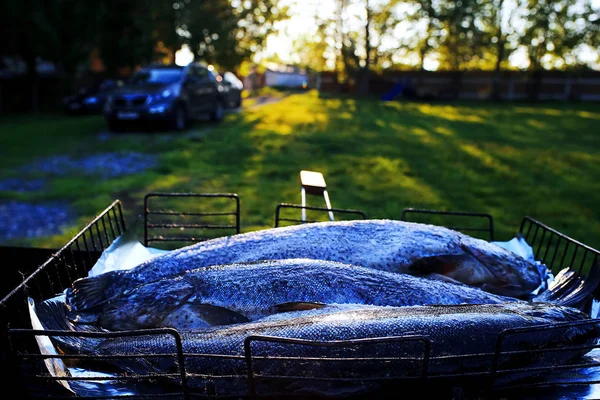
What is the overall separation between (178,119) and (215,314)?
1412cm

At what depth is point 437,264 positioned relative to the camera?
131 inches

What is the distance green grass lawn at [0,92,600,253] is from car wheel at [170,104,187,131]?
1.55ft

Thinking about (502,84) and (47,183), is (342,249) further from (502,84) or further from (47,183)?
(502,84)

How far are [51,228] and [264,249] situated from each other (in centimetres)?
529

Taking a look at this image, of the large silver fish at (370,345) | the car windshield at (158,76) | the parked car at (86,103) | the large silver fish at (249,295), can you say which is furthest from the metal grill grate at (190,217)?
the parked car at (86,103)

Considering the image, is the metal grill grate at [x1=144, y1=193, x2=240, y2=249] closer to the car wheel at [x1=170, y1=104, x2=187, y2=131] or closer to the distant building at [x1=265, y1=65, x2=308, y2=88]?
the car wheel at [x1=170, y1=104, x2=187, y2=131]

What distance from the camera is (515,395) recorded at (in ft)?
7.23

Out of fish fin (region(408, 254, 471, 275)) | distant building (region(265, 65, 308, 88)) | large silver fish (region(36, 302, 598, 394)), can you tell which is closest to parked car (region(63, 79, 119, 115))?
fish fin (region(408, 254, 471, 275))

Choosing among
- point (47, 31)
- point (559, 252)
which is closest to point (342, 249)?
point (559, 252)

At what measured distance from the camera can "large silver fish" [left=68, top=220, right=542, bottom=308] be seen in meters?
3.29

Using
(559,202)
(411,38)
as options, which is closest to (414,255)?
(559,202)

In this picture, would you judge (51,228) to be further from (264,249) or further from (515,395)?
(515,395)

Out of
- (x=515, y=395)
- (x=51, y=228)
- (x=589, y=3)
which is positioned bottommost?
(x=51, y=228)

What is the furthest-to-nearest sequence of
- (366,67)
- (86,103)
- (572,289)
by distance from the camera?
(366,67)
(86,103)
(572,289)
